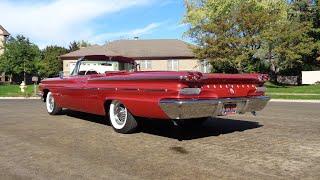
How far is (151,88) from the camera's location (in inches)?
324

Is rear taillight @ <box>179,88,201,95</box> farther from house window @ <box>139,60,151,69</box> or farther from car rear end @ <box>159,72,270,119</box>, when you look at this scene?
house window @ <box>139,60,151,69</box>

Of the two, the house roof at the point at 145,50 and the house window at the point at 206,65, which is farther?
the house roof at the point at 145,50

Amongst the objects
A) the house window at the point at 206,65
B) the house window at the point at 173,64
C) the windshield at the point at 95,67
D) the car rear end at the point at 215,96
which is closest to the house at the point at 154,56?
the house window at the point at 173,64

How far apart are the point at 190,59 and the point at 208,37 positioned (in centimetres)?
2491

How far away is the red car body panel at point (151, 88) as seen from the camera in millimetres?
7934

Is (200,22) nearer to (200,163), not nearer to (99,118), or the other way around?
(99,118)

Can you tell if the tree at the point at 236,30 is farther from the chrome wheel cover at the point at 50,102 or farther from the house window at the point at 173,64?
the chrome wheel cover at the point at 50,102

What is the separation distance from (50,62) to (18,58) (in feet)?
27.0

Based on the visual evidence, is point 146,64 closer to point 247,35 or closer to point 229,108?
point 247,35

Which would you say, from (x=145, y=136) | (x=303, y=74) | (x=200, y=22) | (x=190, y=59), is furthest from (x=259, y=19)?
(x=145, y=136)

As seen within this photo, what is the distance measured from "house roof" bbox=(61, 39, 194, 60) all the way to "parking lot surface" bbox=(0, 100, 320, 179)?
5248cm

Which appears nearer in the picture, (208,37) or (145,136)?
(145,136)

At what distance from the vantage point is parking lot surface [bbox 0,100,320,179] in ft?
20.0

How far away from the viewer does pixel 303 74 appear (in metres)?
51.0
